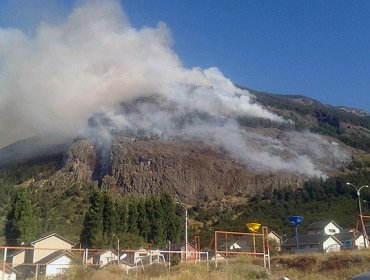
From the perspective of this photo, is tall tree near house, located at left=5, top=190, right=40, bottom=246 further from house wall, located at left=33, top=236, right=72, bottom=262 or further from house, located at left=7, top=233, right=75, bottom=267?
house, located at left=7, top=233, right=75, bottom=267

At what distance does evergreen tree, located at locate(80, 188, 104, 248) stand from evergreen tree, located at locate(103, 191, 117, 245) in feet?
2.68

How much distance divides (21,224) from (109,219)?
12015 millimetres

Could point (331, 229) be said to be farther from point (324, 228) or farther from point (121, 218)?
point (121, 218)

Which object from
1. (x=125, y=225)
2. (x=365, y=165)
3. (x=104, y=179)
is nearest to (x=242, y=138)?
(x=365, y=165)

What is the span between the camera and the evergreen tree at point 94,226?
64.8 m

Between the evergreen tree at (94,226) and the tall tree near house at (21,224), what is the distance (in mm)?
6808

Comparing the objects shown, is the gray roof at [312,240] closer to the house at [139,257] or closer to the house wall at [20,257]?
the house at [139,257]

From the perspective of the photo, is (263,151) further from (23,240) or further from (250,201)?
(23,240)

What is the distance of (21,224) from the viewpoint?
210ft

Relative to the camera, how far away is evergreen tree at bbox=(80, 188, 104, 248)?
2549 inches

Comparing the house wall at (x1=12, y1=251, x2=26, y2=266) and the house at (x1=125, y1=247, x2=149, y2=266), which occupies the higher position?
the house wall at (x1=12, y1=251, x2=26, y2=266)

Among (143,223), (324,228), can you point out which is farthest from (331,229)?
(143,223)

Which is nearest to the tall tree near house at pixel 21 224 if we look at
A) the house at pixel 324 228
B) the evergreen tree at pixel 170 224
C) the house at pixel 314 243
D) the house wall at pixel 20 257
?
the house wall at pixel 20 257

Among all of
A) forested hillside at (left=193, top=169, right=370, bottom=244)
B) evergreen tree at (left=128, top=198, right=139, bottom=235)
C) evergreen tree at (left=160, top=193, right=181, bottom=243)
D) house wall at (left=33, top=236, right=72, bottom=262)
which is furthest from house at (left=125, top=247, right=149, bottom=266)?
forested hillside at (left=193, top=169, right=370, bottom=244)
